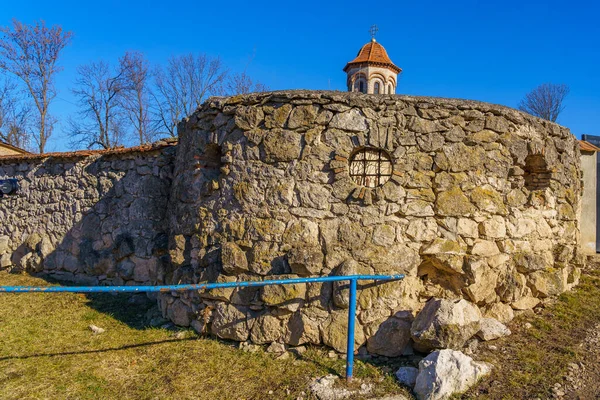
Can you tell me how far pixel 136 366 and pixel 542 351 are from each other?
3.85m

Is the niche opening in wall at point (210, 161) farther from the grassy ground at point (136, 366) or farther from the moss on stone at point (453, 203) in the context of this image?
the moss on stone at point (453, 203)

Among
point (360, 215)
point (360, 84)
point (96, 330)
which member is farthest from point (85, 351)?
point (360, 84)

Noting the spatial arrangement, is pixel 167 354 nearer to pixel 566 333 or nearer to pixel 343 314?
pixel 343 314

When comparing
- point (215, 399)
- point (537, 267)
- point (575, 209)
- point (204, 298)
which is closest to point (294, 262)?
point (204, 298)

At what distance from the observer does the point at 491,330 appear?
4.28 metres

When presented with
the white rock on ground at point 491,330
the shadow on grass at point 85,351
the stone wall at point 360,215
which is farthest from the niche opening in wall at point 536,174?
the shadow on grass at point 85,351

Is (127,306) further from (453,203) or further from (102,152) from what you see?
(453,203)

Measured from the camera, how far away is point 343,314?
13.5 ft

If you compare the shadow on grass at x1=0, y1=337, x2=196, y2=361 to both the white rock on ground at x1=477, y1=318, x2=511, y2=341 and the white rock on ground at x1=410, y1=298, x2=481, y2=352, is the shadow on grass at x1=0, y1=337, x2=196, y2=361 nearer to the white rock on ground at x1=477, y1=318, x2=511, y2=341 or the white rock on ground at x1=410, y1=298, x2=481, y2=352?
the white rock on ground at x1=410, y1=298, x2=481, y2=352

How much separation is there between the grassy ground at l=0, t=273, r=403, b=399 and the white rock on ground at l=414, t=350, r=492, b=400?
25cm

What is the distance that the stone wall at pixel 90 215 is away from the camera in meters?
6.36

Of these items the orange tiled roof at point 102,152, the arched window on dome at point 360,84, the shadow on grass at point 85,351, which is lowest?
the shadow on grass at point 85,351

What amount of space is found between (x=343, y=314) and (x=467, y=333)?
44.5 inches

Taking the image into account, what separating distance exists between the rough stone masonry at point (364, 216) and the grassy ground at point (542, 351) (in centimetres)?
31
